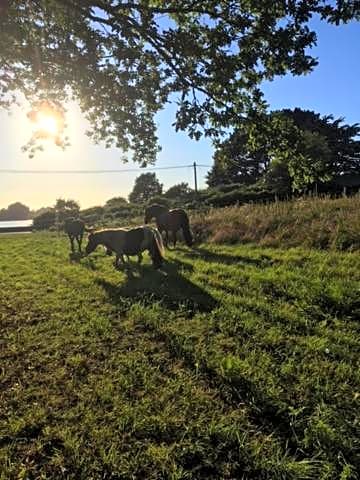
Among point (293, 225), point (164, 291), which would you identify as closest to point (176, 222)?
point (293, 225)

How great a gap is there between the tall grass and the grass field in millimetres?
2433

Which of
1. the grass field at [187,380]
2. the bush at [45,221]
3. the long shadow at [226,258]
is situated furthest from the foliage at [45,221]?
the grass field at [187,380]

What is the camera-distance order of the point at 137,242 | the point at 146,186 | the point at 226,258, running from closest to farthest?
the point at 137,242 < the point at 226,258 < the point at 146,186

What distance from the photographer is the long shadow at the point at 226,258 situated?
8.87 meters

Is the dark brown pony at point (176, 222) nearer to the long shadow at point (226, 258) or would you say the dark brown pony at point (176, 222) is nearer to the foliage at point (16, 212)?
the long shadow at point (226, 258)

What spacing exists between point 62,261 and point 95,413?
9.48 m

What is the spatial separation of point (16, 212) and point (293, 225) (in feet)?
225

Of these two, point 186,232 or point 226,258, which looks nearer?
point 226,258

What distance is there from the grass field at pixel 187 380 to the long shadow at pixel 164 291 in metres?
0.06

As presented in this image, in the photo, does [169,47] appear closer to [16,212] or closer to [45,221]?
[45,221]

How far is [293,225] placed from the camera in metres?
11.4

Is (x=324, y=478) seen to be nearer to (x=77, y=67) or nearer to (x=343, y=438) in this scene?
(x=343, y=438)

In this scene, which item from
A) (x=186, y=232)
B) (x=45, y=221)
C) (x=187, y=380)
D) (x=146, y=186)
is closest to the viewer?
(x=187, y=380)

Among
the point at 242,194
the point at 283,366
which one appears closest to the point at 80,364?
the point at 283,366
